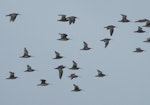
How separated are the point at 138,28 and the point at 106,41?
504 cm

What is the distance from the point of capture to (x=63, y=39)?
150m

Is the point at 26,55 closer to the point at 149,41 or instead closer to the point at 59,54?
the point at 59,54

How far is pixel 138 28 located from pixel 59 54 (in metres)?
10.3

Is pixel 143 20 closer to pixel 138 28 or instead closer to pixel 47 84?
pixel 138 28

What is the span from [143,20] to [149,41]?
3332mm

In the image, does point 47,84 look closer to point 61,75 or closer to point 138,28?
point 61,75

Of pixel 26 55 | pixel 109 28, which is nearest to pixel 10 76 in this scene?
pixel 26 55

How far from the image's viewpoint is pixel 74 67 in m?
153

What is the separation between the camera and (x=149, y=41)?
152 meters

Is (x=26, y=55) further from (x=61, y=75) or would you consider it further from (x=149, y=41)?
(x=149, y=41)

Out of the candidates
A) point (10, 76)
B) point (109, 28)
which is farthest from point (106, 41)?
point (10, 76)

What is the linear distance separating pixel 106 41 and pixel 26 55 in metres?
10.2

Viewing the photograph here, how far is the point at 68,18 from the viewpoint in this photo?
147625 millimetres

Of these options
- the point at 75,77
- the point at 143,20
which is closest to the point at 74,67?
the point at 75,77
